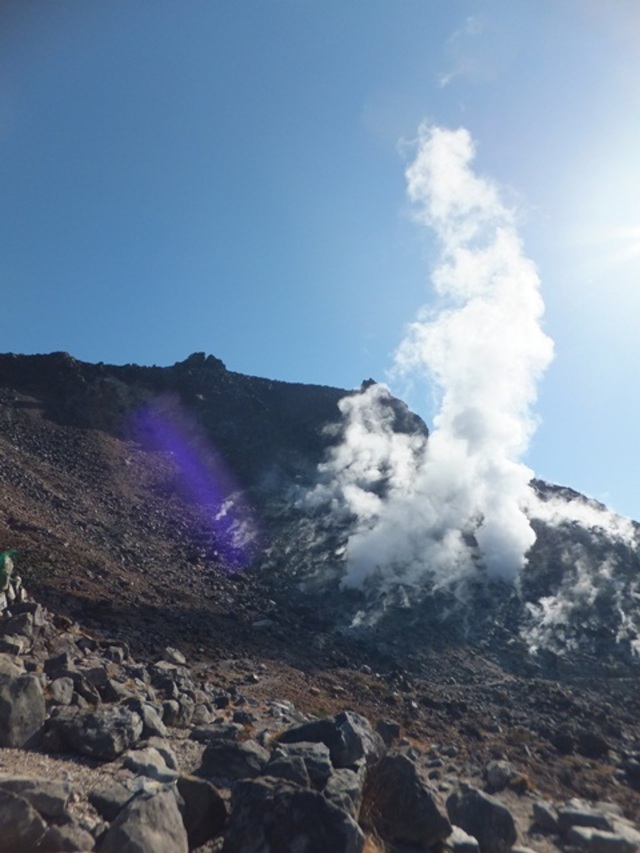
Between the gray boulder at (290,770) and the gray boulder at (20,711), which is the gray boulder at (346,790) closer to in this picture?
the gray boulder at (290,770)

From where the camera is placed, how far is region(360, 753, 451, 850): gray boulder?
747 cm

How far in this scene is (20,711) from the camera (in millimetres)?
7746

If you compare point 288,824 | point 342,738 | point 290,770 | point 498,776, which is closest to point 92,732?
point 290,770

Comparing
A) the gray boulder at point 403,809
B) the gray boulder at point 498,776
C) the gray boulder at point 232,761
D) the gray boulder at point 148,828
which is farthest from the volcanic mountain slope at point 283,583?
the gray boulder at point 148,828

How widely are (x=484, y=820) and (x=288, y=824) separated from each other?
4216 mm

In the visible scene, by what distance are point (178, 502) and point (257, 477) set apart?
24.7 ft

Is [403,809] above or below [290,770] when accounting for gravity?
above

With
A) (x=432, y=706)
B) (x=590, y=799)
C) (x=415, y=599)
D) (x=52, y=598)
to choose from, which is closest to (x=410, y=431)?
(x=415, y=599)

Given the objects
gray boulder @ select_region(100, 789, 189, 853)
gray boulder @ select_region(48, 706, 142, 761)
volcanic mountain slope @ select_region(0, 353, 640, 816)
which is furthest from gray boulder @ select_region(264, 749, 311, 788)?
volcanic mountain slope @ select_region(0, 353, 640, 816)

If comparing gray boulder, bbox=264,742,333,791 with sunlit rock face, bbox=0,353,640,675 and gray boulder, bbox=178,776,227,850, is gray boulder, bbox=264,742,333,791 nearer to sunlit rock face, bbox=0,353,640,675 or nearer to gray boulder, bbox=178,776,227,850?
gray boulder, bbox=178,776,227,850

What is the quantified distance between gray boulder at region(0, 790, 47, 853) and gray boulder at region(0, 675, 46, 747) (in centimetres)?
280

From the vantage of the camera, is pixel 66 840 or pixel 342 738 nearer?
pixel 66 840

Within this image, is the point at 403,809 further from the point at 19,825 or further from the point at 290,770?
the point at 19,825

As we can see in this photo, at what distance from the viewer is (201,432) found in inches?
2160
